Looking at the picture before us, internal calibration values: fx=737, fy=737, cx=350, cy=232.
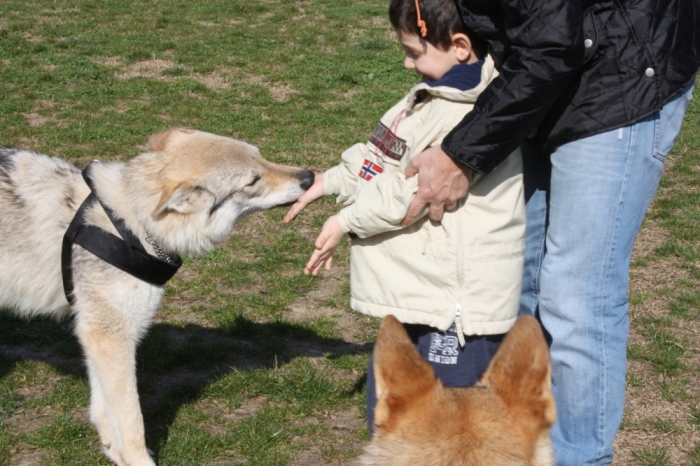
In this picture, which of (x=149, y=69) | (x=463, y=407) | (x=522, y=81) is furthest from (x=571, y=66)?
(x=149, y=69)

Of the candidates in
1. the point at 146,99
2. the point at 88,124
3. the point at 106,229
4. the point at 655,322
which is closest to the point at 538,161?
the point at 106,229

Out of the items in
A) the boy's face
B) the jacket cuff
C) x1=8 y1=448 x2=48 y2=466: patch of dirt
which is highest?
the boy's face

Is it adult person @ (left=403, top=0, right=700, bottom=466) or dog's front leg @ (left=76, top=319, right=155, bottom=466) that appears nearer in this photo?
adult person @ (left=403, top=0, right=700, bottom=466)

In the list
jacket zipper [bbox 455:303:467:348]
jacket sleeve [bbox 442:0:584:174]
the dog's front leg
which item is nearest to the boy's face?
jacket sleeve [bbox 442:0:584:174]

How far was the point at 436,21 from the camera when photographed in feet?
8.86

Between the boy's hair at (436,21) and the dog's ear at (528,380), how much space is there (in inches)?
45.4

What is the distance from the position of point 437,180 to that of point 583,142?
57 cm

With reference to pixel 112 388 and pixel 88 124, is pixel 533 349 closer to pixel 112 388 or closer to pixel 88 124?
pixel 112 388

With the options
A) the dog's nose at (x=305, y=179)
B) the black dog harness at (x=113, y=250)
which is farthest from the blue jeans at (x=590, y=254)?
the black dog harness at (x=113, y=250)

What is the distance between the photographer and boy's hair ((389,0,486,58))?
269cm

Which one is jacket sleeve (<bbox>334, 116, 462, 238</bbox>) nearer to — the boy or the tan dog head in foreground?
the boy

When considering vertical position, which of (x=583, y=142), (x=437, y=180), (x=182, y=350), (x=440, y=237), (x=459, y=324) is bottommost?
(x=182, y=350)

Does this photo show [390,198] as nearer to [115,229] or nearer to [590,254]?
[590,254]

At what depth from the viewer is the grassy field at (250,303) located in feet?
12.7
